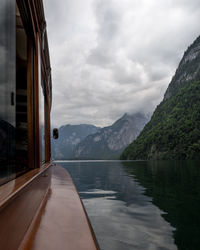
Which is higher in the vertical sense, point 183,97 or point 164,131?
point 183,97

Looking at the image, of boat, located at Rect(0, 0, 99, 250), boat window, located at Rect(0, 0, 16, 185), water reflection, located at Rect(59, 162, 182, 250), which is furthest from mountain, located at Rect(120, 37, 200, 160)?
boat window, located at Rect(0, 0, 16, 185)

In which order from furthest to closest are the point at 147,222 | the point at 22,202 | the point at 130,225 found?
the point at 147,222, the point at 130,225, the point at 22,202

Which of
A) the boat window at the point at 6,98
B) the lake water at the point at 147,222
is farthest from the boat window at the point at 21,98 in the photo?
the lake water at the point at 147,222

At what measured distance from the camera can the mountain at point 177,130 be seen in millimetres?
77750

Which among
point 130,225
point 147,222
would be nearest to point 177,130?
point 147,222

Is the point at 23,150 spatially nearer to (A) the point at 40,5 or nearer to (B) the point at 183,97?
(A) the point at 40,5

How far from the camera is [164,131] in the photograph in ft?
299

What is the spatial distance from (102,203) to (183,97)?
10310 centimetres

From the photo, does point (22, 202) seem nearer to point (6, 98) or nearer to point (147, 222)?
point (6, 98)

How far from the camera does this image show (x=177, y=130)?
86.5 m

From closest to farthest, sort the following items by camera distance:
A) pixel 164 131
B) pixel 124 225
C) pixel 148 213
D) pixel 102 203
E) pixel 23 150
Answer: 1. pixel 23 150
2. pixel 124 225
3. pixel 148 213
4. pixel 102 203
5. pixel 164 131

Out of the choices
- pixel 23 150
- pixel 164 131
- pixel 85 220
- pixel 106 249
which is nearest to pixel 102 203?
pixel 106 249

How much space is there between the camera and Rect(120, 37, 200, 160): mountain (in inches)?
3061

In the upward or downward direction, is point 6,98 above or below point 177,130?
below
